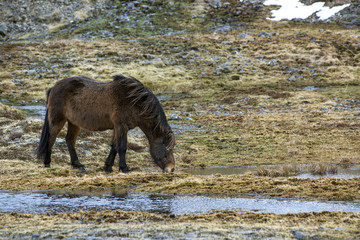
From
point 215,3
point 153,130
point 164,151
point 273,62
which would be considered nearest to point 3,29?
point 215,3

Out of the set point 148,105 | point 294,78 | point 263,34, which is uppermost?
point 148,105

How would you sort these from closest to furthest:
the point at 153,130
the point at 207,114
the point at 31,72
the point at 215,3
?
the point at 153,130 → the point at 207,114 → the point at 31,72 → the point at 215,3

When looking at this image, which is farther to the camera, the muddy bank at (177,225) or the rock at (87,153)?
the rock at (87,153)

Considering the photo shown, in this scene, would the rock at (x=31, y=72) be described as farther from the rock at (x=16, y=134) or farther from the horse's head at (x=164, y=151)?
the horse's head at (x=164, y=151)

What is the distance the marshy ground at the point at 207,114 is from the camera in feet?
22.2

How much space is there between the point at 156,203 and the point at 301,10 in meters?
59.8

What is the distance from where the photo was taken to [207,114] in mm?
27875

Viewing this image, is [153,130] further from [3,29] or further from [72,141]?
[3,29]

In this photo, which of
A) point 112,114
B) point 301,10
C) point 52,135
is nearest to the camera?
point 112,114

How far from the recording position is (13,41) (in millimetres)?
54812

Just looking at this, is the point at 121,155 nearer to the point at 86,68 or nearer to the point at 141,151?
the point at 141,151

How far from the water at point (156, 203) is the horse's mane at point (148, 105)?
9.18 ft

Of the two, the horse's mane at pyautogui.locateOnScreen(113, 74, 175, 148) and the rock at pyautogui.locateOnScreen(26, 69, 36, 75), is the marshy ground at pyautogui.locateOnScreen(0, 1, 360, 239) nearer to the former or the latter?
the rock at pyautogui.locateOnScreen(26, 69, 36, 75)

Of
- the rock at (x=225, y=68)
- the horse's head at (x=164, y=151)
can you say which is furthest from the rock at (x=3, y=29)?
the horse's head at (x=164, y=151)
